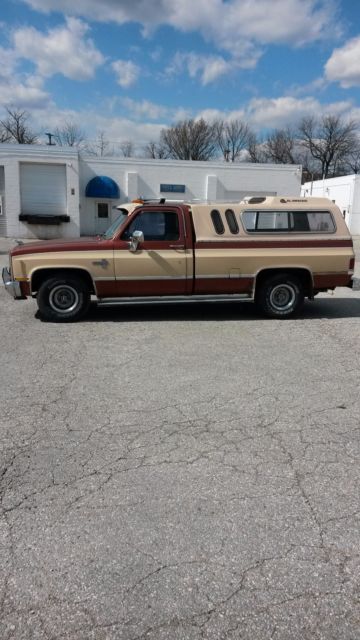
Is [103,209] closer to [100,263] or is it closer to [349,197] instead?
[349,197]

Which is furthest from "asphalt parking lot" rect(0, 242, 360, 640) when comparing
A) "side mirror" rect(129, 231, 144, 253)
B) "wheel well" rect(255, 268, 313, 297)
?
"wheel well" rect(255, 268, 313, 297)

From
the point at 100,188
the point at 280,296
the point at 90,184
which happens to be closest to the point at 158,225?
the point at 280,296

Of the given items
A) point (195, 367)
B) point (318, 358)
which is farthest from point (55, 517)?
point (318, 358)

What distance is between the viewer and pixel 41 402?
4.81 meters

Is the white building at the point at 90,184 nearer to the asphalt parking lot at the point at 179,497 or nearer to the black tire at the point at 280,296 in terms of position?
the black tire at the point at 280,296

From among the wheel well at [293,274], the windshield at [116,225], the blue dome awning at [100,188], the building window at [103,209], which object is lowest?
the wheel well at [293,274]

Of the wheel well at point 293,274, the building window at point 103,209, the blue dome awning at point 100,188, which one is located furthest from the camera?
the building window at point 103,209

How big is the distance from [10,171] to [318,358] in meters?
25.1

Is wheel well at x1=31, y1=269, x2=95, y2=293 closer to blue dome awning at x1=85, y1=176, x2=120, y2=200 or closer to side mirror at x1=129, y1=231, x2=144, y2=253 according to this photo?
side mirror at x1=129, y1=231, x2=144, y2=253

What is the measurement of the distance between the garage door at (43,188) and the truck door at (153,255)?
2156 centimetres

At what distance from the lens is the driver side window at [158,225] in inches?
322

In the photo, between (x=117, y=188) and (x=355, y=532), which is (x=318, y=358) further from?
Answer: (x=117, y=188)

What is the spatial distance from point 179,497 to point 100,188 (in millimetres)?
27150

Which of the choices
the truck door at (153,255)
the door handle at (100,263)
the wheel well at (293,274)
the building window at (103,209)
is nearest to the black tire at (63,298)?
the door handle at (100,263)
